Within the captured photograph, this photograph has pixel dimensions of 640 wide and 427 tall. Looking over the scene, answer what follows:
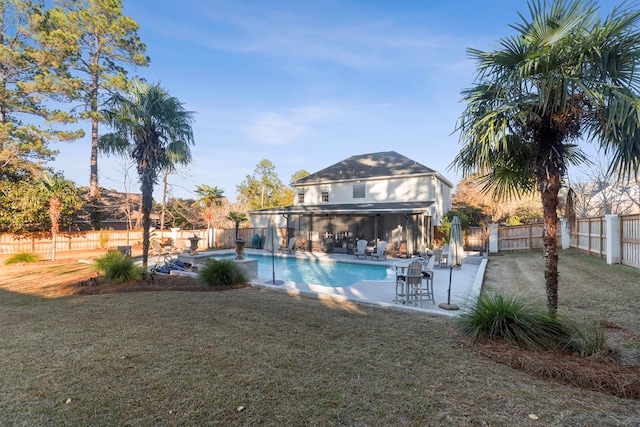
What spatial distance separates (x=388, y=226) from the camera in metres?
18.4

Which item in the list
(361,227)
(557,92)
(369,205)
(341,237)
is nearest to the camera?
(557,92)

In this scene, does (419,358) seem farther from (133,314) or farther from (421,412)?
(133,314)

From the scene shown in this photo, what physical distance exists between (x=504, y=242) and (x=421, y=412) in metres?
18.8

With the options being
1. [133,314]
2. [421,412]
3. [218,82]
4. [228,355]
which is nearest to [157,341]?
[228,355]

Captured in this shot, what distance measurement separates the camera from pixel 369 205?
19312 millimetres

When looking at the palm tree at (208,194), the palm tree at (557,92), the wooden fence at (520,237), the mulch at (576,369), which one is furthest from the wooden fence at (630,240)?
the palm tree at (208,194)

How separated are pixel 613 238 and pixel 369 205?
11442 millimetres

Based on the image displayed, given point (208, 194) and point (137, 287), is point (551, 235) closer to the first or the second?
point (137, 287)

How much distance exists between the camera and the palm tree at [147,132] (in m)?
10.1

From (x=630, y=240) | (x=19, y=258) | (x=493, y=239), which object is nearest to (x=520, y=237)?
(x=493, y=239)

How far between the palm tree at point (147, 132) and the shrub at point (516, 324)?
32.8 ft

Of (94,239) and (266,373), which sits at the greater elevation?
(94,239)

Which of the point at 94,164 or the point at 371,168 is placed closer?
the point at 371,168

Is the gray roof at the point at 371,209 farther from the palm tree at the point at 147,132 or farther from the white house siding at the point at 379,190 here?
the palm tree at the point at 147,132
